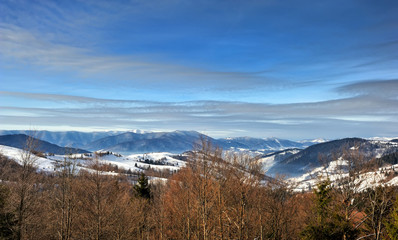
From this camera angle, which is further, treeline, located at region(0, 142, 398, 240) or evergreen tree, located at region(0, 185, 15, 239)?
evergreen tree, located at region(0, 185, 15, 239)

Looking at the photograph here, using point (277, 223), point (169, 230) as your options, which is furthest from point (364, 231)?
point (169, 230)

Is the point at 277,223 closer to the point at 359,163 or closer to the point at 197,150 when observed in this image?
the point at 359,163

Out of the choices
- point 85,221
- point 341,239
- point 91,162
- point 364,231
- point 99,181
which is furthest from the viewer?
point 85,221

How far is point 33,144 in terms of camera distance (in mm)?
24688

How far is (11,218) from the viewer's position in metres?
25.9

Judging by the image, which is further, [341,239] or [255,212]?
[255,212]

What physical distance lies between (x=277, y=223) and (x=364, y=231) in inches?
394

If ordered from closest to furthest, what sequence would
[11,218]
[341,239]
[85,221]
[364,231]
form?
[341,239]
[11,218]
[364,231]
[85,221]

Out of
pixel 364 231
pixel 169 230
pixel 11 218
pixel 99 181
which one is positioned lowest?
pixel 169 230

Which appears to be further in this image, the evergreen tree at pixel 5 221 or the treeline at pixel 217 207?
the evergreen tree at pixel 5 221

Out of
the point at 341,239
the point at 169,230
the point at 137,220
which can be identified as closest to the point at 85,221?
the point at 137,220

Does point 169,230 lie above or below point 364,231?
below

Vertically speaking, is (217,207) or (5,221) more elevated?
(217,207)

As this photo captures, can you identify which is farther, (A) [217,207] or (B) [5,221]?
(A) [217,207]
